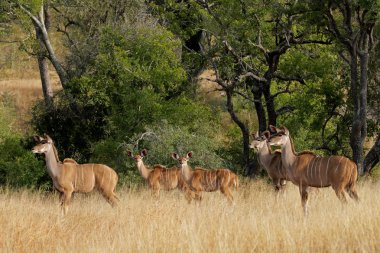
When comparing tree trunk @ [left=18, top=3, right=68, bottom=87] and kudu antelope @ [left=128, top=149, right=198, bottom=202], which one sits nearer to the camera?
kudu antelope @ [left=128, top=149, right=198, bottom=202]

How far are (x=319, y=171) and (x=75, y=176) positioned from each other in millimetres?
4281

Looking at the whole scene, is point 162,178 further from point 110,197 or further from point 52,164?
point 52,164

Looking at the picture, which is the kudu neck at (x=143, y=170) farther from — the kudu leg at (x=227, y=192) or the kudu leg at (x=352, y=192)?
the kudu leg at (x=352, y=192)

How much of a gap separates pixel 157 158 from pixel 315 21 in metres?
4.58

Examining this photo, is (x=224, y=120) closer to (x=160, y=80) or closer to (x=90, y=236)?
(x=160, y=80)

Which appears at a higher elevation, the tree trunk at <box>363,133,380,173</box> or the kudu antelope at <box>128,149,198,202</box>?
the tree trunk at <box>363,133,380,173</box>

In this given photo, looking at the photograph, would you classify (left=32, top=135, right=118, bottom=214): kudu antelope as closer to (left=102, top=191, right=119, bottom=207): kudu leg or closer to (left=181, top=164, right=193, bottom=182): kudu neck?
(left=102, top=191, right=119, bottom=207): kudu leg

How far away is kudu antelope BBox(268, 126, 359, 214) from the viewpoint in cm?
1167

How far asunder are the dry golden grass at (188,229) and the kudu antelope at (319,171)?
0.89ft

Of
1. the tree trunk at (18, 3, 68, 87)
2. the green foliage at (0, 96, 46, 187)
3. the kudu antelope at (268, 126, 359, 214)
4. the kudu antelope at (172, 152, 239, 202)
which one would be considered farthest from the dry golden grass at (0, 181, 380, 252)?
the tree trunk at (18, 3, 68, 87)

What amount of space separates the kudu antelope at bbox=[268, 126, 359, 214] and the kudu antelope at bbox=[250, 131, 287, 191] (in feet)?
Answer: 4.40

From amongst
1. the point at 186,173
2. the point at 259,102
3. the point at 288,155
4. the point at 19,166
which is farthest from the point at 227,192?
the point at 19,166

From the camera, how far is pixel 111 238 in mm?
9273

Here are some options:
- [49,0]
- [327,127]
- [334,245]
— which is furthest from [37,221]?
[49,0]
